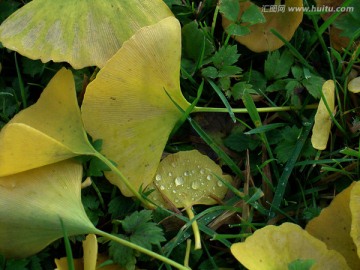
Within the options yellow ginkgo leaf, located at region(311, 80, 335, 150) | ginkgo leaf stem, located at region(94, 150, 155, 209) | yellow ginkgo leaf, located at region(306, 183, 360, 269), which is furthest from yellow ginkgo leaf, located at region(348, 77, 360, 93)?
ginkgo leaf stem, located at region(94, 150, 155, 209)

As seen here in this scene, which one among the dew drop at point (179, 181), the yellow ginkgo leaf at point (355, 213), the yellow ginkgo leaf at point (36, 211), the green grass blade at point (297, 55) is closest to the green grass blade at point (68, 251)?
the yellow ginkgo leaf at point (36, 211)

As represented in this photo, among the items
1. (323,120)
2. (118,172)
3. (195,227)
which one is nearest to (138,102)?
(118,172)

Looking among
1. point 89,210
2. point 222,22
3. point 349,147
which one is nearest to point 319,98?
point 349,147

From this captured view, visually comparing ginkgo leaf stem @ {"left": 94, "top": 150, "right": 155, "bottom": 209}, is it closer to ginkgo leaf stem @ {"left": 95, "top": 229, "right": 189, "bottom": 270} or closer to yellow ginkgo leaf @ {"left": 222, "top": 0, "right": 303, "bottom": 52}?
ginkgo leaf stem @ {"left": 95, "top": 229, "right": 189, "bottom": 270}

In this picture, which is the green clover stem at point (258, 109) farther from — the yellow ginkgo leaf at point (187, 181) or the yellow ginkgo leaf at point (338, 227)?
the yellow ginkgo leaf at point (338, 227)

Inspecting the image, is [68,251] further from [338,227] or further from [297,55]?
[297,55]

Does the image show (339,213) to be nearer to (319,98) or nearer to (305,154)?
(305,154)

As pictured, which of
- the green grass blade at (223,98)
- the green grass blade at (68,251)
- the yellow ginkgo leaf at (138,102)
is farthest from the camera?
the green grass blade at (223,98)
